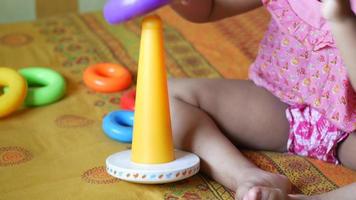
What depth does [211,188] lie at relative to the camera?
0.92 m

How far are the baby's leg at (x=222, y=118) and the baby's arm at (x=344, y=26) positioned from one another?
0.19m

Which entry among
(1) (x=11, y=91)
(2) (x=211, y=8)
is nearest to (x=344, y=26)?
(2) (x=211, y=8)

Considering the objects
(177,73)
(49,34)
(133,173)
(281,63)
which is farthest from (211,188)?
(49,34)

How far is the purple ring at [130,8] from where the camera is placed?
0.83 m

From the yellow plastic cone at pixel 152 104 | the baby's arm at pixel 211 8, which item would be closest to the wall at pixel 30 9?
the baby's arm at pixel 211 8

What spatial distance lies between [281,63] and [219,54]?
336 mm

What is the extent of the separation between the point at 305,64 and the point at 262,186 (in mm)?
240

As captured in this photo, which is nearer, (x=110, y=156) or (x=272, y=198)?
Result: (x=272, y=198)

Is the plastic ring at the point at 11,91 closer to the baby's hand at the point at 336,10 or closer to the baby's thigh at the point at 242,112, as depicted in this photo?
the baby's thigh at the point at 242,112

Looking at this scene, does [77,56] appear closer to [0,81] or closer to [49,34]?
[49,34]

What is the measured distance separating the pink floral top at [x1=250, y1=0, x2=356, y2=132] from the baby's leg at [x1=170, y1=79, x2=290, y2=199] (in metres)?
0.03

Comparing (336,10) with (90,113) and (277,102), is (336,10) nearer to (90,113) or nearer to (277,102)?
(277,102)

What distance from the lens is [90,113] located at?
1134 mm

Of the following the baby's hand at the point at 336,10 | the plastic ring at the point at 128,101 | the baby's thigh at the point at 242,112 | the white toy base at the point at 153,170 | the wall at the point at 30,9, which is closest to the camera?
the baby's hand at the point at 336,10
